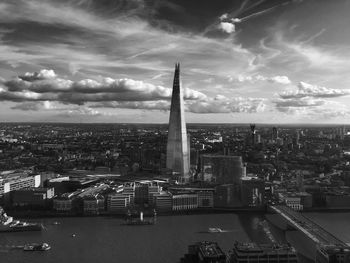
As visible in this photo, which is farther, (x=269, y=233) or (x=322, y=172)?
(x=322, y=172)

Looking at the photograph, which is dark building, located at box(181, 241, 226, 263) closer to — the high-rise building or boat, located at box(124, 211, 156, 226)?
boat, located at box(124, 211, 156, 226)

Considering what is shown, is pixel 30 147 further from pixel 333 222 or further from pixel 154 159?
pixel 333 222

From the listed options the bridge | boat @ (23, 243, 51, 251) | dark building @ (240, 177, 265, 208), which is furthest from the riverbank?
boat @ (23, 243, 51, 251)

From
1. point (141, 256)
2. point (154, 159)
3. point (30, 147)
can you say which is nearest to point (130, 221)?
point (141, 256)

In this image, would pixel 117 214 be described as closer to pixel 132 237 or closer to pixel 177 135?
pixel 132 237

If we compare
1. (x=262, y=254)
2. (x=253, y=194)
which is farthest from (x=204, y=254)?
(x=253, y=194)

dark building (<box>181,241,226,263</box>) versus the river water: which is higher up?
dark building (<box>181,241,226,263</box>)

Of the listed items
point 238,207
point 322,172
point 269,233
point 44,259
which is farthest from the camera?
point 322,172
